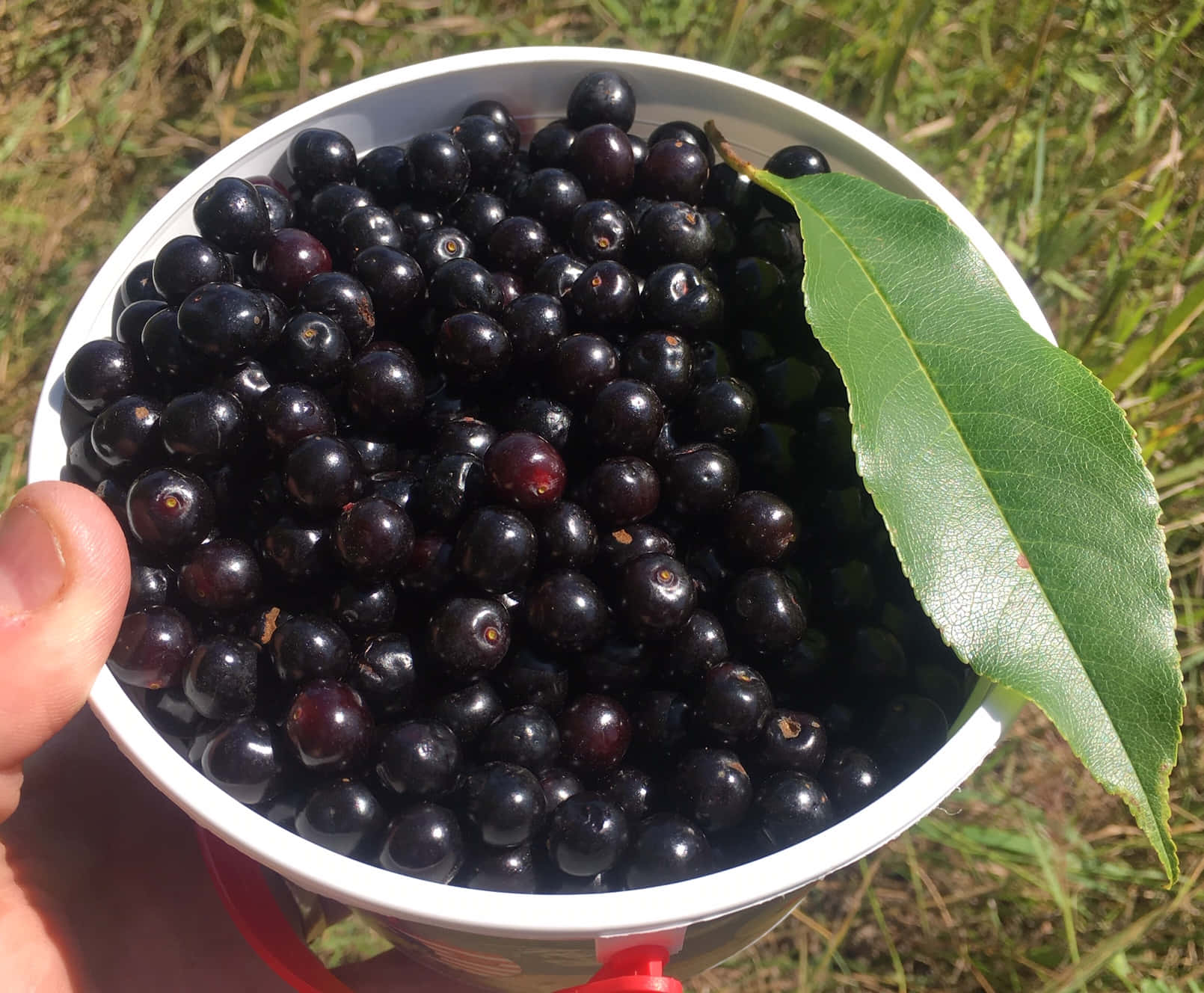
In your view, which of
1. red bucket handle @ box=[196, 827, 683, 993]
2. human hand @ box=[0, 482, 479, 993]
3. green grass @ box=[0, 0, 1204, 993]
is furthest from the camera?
green grass @ box=[0, 0, 1204, 993]

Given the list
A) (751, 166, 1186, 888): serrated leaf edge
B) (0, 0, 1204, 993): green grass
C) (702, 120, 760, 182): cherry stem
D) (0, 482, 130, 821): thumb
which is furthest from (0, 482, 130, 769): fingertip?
(0, 0, 1204, 993): green grass

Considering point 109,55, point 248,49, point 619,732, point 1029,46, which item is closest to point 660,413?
point 619,732

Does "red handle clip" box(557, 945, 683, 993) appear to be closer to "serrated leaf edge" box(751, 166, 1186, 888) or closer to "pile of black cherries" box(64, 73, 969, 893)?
"pile of black cherries" box(64, 73, 969, 893)

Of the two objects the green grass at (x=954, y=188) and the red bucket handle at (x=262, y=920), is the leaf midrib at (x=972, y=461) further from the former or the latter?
the green grass at (x=954, y=188)

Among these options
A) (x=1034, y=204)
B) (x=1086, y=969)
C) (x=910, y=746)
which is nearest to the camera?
(x=910, y=746)

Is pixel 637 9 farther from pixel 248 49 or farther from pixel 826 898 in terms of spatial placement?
pixel 826 898
